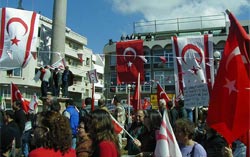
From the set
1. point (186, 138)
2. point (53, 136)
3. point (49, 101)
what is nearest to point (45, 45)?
point (49, 101)

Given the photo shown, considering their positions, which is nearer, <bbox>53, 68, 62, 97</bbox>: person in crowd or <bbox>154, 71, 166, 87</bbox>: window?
<bbox>53, 68, 62, 97</bbox>: person in crowd

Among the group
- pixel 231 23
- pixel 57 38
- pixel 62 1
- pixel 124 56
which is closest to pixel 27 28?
pixel 57 38

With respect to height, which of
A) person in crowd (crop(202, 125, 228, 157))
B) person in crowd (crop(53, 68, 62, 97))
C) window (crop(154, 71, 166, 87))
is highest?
window (crop(154, 71, 166, 87))

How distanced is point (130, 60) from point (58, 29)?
3139 mm

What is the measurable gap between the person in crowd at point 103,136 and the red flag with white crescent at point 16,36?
7887 mm

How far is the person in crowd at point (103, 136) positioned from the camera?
3601mm

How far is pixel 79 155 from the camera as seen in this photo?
3.71m

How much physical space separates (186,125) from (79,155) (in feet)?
4.23

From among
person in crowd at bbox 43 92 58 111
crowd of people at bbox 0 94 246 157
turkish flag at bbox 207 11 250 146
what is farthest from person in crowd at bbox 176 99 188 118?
turkish flag at bbox 207 11 250 146

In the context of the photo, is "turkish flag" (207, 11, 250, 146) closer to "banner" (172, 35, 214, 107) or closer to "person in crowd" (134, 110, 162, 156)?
"person in crowd" (134, 110, 162, 156)

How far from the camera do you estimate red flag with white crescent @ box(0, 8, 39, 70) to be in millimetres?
11195

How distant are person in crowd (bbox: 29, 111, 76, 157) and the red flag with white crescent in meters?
8.24

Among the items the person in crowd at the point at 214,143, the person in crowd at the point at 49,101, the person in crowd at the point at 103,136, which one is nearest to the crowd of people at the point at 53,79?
the person in crowd at the point at 49,101

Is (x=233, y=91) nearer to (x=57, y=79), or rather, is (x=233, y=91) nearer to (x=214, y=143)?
(x=214, y=143)
